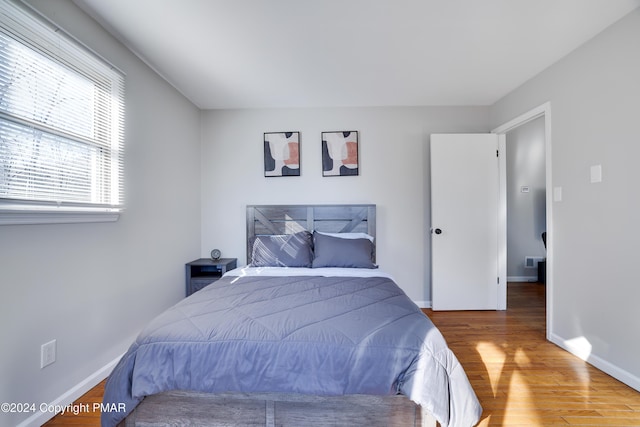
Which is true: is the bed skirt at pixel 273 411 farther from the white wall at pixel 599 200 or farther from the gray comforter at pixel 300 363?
the white wall at pixel 599 200

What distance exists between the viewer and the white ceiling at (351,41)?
1764 millimetres

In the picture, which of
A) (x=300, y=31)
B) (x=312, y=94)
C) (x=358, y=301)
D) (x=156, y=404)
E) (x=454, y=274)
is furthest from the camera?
(x=454, y=274)

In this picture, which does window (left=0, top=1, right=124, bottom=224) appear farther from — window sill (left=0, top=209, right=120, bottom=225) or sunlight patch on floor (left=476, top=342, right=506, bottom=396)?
sunlight patch on floor (left=476, top=342, right=506, bottom=396)

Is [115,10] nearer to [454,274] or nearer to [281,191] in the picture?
[281,191]

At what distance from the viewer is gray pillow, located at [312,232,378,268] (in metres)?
2.71

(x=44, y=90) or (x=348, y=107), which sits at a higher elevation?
(x=348, y=107)

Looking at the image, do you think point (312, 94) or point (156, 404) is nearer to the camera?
point (156, 404)

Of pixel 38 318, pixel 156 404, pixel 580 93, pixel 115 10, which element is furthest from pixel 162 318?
pixel 580 93

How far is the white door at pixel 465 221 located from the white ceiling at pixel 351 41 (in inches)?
26.2

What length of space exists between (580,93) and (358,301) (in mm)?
2524

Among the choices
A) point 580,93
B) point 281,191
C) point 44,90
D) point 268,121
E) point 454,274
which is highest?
point 268,121

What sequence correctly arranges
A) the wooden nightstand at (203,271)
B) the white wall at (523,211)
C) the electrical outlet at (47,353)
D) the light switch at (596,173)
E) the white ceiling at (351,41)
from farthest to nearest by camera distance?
1. the white wall at (523,211)
2. the wooden nightstand at (203,271)
3. the light switch at (596,173)
4. the white ceiling at (351,41)
5. the electrical outlet at (47,353)

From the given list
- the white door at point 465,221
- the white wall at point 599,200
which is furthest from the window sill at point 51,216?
the white wall at point 599,200

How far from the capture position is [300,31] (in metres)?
1.98
